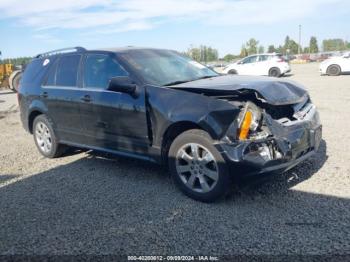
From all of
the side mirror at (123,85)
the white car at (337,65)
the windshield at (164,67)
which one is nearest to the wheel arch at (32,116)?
the windshield at (164,67)

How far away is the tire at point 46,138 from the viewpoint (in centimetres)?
659

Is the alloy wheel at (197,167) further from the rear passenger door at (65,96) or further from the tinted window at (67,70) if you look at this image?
the tinted window at (67,70)

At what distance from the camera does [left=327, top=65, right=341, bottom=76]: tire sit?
21.8 meters

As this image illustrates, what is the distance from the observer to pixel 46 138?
22.4 feet

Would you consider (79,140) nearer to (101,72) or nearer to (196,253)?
(101,72)

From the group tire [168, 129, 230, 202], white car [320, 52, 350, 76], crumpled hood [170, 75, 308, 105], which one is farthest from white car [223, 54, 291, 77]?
tire [168, 129, 230, 202]

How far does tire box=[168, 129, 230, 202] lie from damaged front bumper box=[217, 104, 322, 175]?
6.0 inches

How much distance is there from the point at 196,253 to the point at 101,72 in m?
3.16

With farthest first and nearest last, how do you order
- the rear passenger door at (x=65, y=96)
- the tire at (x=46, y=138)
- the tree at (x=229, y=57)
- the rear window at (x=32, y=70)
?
1. the tree at (x=229, y=57)
2. the rear window at (x=32, y=70)
3. the tire at (x=46, y=138)
4. the rear passenger door at (x=65, y=96)

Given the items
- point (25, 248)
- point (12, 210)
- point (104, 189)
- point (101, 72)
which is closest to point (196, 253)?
point (25, 248)

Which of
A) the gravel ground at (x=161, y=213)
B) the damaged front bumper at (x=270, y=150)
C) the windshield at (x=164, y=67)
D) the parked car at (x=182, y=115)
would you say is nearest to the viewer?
the gravel ground at (x=161, y=213)

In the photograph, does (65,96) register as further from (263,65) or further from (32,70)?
(263,65)

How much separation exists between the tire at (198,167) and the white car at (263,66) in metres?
19.2

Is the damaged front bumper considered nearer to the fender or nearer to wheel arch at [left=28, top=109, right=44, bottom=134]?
the fender
